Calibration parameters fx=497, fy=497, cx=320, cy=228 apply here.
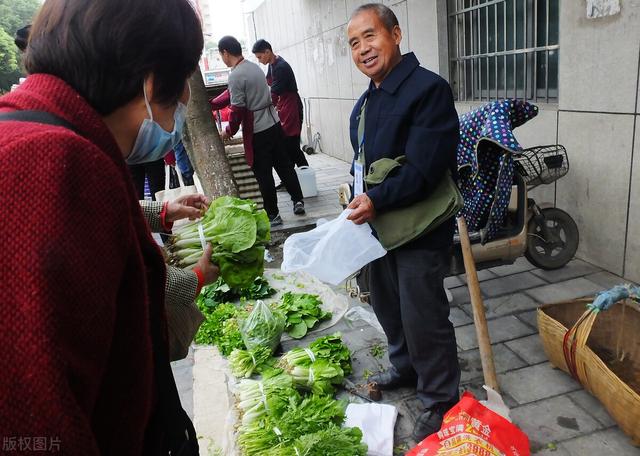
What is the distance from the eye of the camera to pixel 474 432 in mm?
1979

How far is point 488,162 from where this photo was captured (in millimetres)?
3609

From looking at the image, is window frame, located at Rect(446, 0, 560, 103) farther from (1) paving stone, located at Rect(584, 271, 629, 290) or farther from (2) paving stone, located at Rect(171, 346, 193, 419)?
(2) paving stone, located at Rect(171, 346, 193, 419)

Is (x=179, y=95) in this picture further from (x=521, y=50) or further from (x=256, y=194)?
(x=256, y=194)

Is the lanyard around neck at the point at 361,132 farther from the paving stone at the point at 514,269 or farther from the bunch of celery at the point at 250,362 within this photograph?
the paving stone at the point at 514,269

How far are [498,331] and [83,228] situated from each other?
125 inches

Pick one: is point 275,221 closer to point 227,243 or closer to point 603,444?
point 227,243

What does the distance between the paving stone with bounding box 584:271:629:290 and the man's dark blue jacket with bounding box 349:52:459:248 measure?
220 centimetres

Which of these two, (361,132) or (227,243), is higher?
(361,132)

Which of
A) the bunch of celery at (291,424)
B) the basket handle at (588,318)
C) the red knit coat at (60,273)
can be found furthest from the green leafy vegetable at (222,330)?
the red knit coat at (60,273)

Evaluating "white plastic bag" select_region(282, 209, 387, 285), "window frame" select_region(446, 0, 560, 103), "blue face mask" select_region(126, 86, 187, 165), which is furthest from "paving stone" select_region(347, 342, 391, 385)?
"window frame" select_region(446, 0, 560, 103)

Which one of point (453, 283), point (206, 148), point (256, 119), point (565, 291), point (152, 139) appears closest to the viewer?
point (152, 139)

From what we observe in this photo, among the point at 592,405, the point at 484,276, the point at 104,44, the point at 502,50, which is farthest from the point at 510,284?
the point at 104,44

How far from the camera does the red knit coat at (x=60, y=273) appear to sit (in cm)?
Answer: 77

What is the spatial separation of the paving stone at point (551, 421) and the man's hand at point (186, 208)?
1.95 meters
